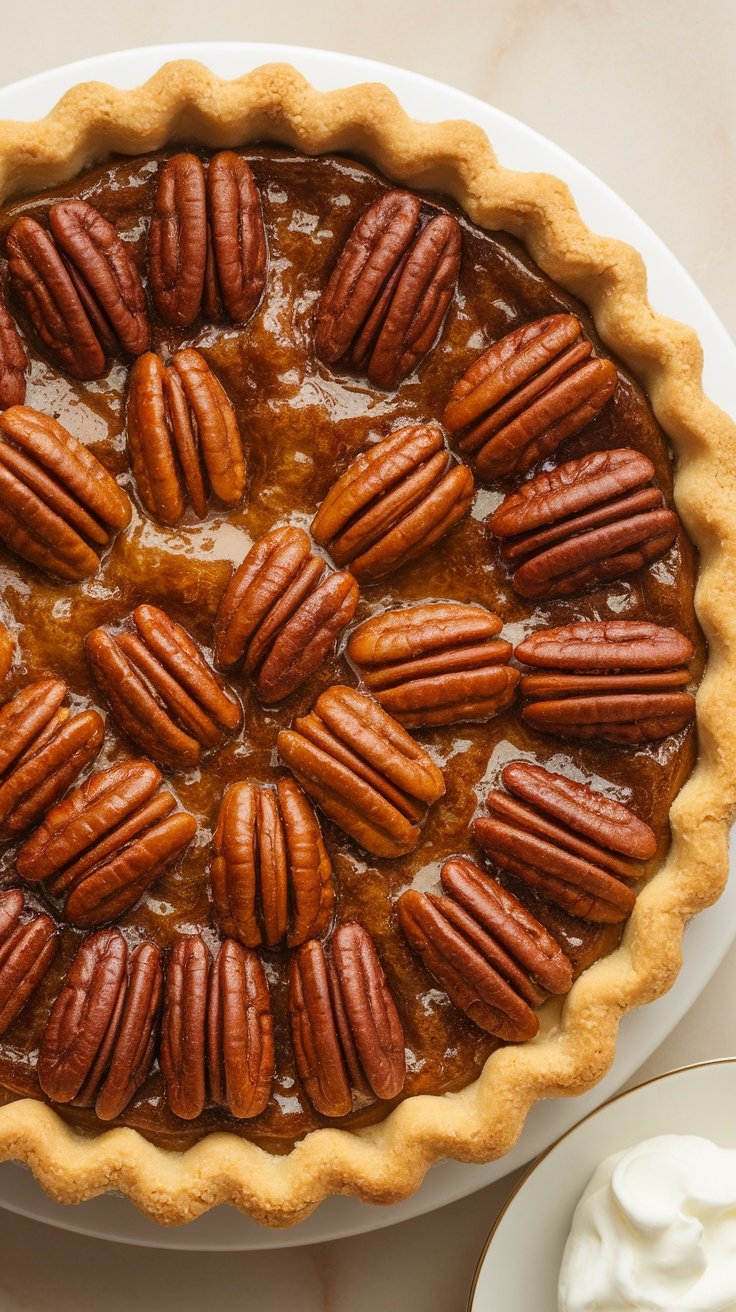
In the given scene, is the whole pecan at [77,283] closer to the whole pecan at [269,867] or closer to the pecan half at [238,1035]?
the whole pecan at [269,867]

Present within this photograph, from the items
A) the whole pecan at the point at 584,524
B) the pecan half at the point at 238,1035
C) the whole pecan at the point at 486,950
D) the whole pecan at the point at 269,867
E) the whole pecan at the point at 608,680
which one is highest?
the whole pecan at the point at 584,524

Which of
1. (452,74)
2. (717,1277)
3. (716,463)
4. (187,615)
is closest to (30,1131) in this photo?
(187,615)

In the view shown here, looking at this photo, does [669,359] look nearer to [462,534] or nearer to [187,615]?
[462,534]

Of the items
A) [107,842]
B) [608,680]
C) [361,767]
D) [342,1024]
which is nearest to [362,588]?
[361,767]

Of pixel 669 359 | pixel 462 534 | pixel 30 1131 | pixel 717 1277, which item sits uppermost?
pixel 669 359

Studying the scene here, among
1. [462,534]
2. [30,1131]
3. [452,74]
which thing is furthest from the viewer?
[452,74]

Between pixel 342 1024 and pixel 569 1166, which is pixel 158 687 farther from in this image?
pixel 569 1166

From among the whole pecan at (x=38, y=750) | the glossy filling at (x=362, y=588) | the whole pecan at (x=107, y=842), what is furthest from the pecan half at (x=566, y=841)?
the whole pecan at (x=38, y=750)
